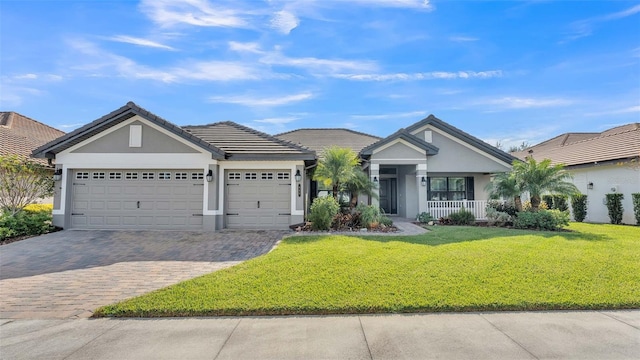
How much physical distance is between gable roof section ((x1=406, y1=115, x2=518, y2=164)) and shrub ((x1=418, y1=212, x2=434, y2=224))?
478 cm

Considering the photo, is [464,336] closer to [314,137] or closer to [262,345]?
[262,345]

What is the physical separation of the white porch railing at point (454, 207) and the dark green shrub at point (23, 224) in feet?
53.7

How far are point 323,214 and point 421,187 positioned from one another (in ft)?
20.2

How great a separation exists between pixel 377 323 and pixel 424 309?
0.92m

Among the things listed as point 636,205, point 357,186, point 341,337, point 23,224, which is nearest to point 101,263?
point 23,224

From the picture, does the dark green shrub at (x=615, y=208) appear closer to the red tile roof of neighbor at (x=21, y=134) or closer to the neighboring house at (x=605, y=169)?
the neighboring house at (x=605, y=169)

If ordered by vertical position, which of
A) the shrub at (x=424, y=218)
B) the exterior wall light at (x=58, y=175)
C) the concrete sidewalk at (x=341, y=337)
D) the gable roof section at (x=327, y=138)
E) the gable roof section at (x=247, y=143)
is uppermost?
the gable roof section at (x=327, y=138)

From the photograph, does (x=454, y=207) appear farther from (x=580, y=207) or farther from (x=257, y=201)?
(x=257, y=201)

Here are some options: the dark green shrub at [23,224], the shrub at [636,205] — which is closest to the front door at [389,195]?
the shrub at [636,205]

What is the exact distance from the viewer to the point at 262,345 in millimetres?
3633

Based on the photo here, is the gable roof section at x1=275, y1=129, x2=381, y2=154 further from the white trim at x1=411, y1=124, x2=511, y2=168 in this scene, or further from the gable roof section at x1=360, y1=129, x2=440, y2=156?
the white trim at x1=411, y1=124, x2=511, y2=168

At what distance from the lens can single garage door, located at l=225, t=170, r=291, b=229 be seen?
12.4 m

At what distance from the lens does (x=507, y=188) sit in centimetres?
1298

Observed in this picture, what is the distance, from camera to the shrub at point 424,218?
45.2 ft
